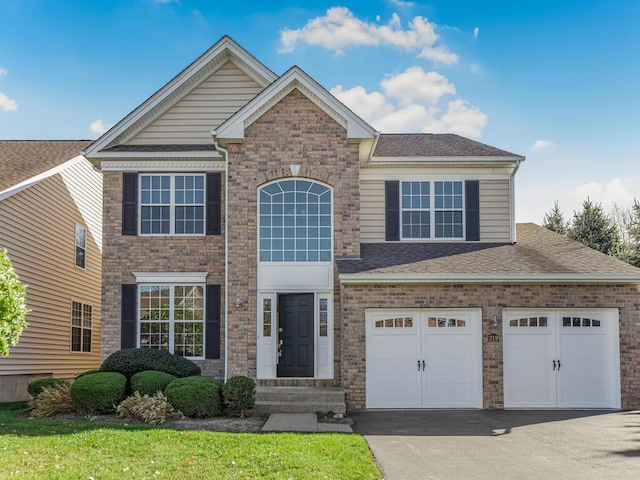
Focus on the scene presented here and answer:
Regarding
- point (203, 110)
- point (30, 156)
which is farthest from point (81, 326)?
point (203, 110)

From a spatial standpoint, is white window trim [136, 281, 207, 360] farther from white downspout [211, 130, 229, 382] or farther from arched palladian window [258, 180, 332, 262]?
arched palladian window [258, 180, 332, 262]

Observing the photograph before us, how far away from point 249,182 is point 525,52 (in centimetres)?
756

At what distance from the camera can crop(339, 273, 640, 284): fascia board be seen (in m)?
15.0

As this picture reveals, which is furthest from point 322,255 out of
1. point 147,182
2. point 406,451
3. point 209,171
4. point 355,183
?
point 406,451

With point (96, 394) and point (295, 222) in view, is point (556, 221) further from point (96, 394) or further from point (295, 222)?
point (96, 394)

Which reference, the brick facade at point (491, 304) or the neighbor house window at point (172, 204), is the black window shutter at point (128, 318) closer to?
the neighbor house window at point (172, 204)

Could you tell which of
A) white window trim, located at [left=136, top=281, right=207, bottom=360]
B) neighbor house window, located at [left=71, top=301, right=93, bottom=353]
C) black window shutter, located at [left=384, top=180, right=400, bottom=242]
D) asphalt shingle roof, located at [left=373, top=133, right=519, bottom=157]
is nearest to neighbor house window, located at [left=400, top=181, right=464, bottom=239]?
black window shutter, located at [left=384, top=180, right=400, bottom=242]

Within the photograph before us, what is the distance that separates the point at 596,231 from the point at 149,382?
23215 millimetres

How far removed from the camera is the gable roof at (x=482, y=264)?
49.6ft

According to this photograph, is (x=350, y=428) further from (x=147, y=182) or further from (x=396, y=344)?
(x=147, y=182)

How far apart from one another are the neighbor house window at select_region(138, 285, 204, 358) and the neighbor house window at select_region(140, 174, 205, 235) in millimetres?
1475

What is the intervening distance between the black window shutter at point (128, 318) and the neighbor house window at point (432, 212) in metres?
7.11

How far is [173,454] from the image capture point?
31.0 feet

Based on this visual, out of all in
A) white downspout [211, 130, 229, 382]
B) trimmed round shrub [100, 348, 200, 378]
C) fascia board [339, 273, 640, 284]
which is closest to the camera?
trimmed round shrub [100, 348, 200, 378]
